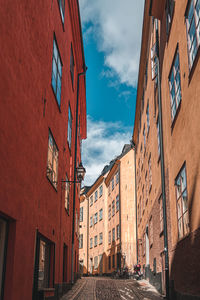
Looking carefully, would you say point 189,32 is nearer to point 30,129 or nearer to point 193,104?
point 193,104

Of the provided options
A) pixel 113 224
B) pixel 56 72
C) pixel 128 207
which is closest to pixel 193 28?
pixel 56 72

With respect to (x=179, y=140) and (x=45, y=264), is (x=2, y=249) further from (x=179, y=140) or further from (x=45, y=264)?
(x=179, y=140)

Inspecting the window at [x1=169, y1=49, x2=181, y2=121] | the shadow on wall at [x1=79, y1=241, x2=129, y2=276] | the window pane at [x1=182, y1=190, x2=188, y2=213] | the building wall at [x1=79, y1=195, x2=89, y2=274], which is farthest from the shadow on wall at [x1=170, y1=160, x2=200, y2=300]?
the building wall at [x1=79, y1=195, x2=89, y2=274]

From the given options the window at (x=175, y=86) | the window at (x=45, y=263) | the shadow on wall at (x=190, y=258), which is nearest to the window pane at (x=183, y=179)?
the shadow on wall at (x=190, y=258)

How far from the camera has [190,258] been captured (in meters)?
8.76

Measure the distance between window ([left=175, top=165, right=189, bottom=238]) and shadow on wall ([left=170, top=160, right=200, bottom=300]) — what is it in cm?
35

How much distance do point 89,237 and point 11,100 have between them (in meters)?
44.9

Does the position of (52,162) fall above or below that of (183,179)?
above

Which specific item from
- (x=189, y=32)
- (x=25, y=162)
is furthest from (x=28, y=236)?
(x=189, y=32)

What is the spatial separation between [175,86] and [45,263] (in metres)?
6.51

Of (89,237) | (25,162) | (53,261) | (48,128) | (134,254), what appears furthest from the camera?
(89,237)

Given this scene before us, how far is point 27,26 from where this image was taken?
780 centimetres

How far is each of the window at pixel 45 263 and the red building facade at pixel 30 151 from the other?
25mm

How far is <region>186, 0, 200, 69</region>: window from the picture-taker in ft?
26.5
